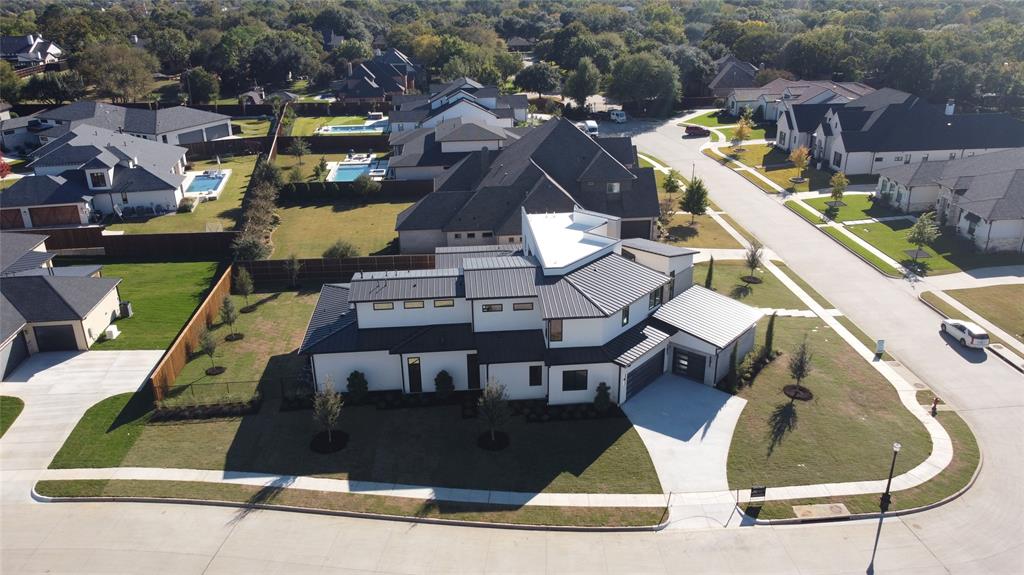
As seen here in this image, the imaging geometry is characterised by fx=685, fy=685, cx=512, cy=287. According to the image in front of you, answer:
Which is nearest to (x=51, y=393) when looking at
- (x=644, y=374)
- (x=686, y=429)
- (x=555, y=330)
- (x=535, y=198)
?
(x=555, y=330)

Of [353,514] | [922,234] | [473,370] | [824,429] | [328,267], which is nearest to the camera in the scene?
[353,514]

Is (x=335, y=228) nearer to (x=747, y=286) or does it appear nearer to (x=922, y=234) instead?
(x=747, y=286)

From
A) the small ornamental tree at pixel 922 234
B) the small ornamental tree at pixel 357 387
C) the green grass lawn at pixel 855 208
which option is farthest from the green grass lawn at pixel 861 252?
the small ornamental tree at pixel 357 387

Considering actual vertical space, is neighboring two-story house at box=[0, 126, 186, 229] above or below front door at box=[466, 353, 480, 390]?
above

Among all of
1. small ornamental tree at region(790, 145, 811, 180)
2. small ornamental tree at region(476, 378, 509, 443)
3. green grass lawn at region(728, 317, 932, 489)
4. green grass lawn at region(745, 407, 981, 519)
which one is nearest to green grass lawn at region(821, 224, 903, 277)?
green grass lawn at region(728, 317, 932, 489)

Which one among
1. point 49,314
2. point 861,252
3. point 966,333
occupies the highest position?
point 49,314

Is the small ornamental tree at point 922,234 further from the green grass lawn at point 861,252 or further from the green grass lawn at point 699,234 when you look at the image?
the green grass lawn at point 699,234

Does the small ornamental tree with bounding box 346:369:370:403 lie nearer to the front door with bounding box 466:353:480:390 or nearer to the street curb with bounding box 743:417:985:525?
the front door with bounding box 466:353:480:390
